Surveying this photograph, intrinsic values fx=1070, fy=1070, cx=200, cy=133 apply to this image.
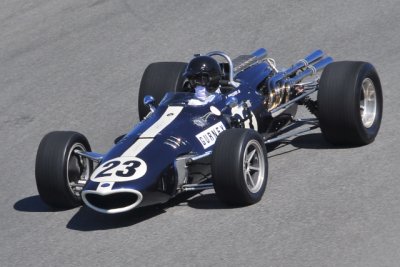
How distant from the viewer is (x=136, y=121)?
42.3 feet

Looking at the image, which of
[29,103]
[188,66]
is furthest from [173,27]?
[188,66]

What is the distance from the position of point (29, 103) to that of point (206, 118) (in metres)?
4.77

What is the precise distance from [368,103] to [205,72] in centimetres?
183

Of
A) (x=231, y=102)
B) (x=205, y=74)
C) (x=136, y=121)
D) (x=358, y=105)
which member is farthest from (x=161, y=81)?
(x=358, y=105)

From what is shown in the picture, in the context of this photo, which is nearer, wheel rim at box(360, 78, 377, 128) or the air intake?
the air intake

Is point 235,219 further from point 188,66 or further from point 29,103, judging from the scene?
point 29,103

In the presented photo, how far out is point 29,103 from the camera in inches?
558

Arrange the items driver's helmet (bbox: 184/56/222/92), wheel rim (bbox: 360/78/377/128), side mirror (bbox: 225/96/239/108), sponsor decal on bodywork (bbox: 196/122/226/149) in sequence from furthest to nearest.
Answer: wheel rim (bbox: 360/78/377/128) < driver's helmet (bbox: 184/56/222/92) < side mirror (bbox: 225/96/239/108) < sponsor decal on bodywork (bbox: 196/122/226/149)

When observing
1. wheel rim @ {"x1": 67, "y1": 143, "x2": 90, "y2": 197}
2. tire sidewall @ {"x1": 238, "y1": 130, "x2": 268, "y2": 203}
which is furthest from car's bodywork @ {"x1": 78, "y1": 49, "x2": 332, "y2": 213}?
tire sidewall @ {"x1": 238, "y1": 130, "x2": 268, "y2": 203}

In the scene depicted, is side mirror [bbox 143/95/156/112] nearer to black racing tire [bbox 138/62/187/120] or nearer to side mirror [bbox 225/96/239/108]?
black racing tire [bbox 138/62/187/120]

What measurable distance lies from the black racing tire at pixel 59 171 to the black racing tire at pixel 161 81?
61.1 inches

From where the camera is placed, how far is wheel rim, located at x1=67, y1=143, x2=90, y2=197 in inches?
386

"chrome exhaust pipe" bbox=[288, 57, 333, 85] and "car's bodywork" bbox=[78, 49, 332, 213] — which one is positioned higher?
"chrome exhaust pipe" bbox=[288, 57, 333, 85]

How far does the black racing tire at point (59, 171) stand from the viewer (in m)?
9.64
